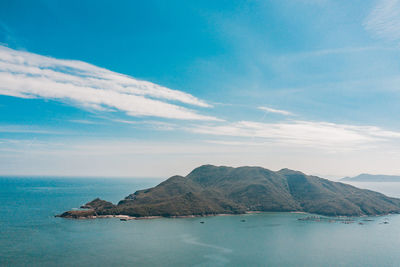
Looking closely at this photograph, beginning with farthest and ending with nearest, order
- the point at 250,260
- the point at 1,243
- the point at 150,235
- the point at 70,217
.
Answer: the point at 70,217, the point at 150,235, the point at 1,243, the point at 250,260

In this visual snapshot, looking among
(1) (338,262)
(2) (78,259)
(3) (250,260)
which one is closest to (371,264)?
(1) (338,262)

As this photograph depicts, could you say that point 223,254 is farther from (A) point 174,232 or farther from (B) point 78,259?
(B) point 78,259

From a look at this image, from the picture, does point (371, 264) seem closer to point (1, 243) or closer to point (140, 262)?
point (140, 262)

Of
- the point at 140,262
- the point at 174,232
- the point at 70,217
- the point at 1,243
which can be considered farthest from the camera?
the point at 70,217

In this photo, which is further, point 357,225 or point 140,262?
point 357,225

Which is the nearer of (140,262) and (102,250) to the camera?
(140,262)

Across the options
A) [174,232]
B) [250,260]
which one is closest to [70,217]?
[174,232]
